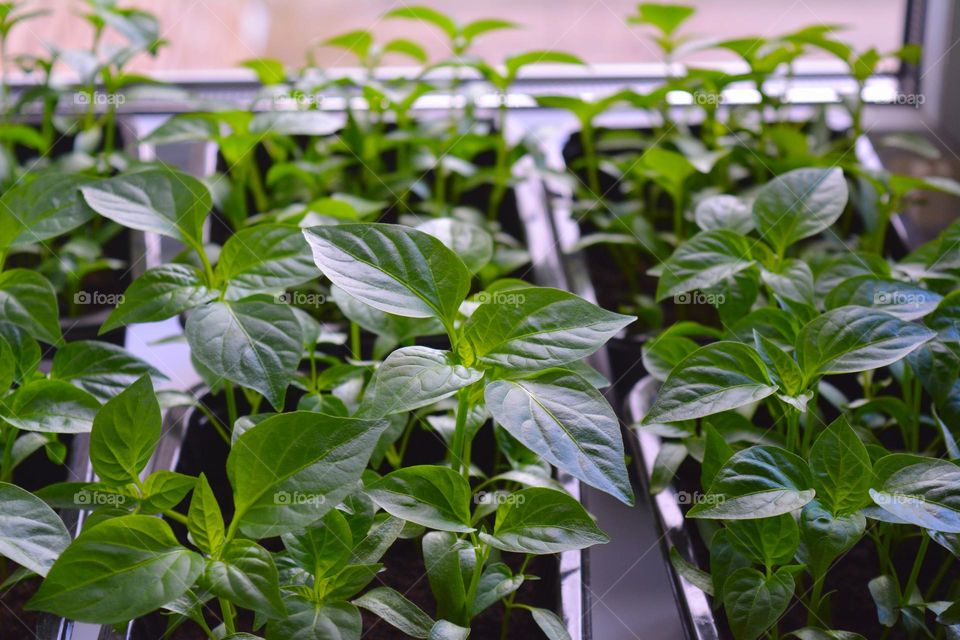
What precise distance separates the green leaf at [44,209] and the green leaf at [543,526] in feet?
1.25

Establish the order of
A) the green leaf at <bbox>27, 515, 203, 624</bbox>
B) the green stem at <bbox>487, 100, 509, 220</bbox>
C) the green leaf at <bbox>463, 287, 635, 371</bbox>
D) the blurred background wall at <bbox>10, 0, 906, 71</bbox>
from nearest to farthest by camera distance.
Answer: the green leaf at <bbox>27, 515, 203, 624</bbox>
the green leaf at <bbox>463, 287, 635, 371</bbox>
the green stem at <bbox>487, 100, 509, 220</bbox>
the blurred background wall at <bbox>10, 0, 906, 71</bbox>

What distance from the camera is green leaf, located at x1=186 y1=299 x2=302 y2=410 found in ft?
1.88

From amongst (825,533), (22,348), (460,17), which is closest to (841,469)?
(825,533)

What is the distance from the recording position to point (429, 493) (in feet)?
1.77

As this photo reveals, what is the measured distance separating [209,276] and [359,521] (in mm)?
211

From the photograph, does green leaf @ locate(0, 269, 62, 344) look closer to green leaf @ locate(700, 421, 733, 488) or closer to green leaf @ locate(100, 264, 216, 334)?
green leaf @ locate(100, 264, 216, 334)

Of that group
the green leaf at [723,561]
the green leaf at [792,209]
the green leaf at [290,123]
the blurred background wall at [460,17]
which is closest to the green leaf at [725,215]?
the green leaf at [792,209]

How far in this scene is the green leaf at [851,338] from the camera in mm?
576

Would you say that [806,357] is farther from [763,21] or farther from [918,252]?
[763,21]

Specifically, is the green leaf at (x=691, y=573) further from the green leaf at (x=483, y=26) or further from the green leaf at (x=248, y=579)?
the green leaf at (x=483, y=26)

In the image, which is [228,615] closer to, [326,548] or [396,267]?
[326,548]

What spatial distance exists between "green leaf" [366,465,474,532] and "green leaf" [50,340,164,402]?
21 cm

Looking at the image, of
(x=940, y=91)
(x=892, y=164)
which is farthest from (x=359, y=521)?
(x=940, y=91)

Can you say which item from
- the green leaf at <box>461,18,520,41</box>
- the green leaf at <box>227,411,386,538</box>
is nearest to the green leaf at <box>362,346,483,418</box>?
the green leaf at <box>227,411,386,538</box>
